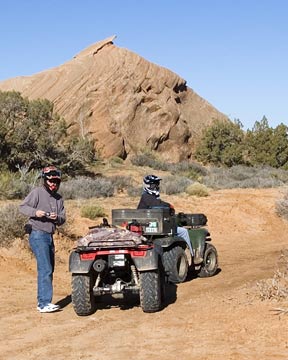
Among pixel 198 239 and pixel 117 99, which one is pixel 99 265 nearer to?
pixel 198 239

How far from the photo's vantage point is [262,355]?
527cm

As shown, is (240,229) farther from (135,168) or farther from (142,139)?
(142,139)

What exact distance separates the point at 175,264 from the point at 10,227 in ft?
14.6

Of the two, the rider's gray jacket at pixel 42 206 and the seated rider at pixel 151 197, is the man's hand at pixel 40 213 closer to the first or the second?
the rider's gray jacket at pixel 42 206

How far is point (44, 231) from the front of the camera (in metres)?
7.81

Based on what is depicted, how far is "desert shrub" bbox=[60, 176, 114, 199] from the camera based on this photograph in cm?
2200

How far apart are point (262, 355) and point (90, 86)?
128 feet

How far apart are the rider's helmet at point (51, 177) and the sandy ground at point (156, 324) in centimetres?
172

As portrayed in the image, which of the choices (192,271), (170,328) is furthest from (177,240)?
(170,328)

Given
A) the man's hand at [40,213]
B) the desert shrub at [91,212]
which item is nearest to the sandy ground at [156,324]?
the man's hand at [40,213]

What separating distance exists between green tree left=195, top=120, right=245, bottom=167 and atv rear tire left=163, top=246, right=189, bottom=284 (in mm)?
34335

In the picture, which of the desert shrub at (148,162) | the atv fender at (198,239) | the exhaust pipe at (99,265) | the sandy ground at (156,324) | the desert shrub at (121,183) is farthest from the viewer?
the desert shrub at (148,162)

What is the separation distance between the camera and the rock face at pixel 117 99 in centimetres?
4128

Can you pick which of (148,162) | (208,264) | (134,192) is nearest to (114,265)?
(208,264)
